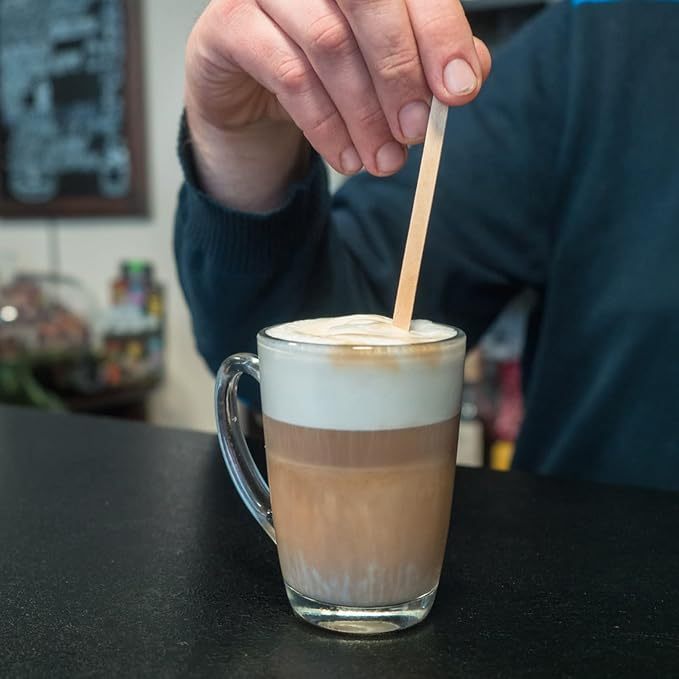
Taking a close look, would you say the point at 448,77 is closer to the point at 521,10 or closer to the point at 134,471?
the point at 134,471

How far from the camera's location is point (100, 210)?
2.53 m

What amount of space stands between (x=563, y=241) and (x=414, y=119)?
577mm

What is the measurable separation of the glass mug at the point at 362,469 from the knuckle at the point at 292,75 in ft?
0.63

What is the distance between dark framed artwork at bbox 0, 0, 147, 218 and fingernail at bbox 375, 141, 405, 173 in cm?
197

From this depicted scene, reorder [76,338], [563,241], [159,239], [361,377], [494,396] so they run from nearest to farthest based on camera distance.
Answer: [361,377]
[563,241]
[494,396]
[76,338]
[159,239]

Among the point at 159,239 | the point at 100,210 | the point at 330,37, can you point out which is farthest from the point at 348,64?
the point at 100,210

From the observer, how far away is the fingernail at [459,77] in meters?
0.50

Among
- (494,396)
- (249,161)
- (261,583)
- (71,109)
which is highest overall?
(71,109)

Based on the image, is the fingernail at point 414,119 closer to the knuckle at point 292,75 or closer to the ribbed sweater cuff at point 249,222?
the knuckle at point 292,75

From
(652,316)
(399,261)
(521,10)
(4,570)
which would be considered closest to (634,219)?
(652,316)

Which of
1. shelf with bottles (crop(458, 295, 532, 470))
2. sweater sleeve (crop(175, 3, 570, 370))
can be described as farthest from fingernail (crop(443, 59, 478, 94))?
shelf with bottles (crop(458, 295, 532, 470))

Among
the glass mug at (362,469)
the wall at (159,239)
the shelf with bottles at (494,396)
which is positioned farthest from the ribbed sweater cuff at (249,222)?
the wall at (159,239)

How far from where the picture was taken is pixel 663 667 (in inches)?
16.1

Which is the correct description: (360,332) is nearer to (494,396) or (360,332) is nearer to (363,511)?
(363,511)
